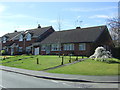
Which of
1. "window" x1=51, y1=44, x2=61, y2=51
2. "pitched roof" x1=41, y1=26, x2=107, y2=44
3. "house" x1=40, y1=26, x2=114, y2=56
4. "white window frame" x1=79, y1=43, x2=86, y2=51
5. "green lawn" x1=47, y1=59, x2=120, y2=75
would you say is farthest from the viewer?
"window" x1=51, y1=44, x2=61, y2=51

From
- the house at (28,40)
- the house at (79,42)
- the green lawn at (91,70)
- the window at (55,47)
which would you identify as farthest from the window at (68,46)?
the green lawn at (91,70)

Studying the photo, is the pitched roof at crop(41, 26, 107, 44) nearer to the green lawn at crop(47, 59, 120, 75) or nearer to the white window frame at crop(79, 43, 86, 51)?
the white window frame at crop(79, 43, 86, 51)

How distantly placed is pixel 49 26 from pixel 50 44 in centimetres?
1072

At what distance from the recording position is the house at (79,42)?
105 ft

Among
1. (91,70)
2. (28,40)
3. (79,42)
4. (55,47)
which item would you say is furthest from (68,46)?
(91,70)

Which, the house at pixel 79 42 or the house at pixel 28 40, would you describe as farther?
the house at pixel 28 40

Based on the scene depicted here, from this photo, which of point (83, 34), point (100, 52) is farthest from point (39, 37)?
point (100, 52)

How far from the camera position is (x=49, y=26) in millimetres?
47969

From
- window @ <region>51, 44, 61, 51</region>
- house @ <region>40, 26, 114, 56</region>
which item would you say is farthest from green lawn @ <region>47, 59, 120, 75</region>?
window @ <region>51, 44, 61, 51</region>

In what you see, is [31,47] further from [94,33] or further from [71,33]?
[94,33]

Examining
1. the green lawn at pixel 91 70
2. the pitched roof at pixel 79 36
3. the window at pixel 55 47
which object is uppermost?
the pitched roof at pixel 79 36

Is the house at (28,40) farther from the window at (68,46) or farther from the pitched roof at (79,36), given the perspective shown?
the window at (68,46)

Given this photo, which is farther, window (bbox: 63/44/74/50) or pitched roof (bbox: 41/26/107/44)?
window (bbox: 63/44/74/50)

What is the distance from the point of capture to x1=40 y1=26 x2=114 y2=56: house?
1264 inches
